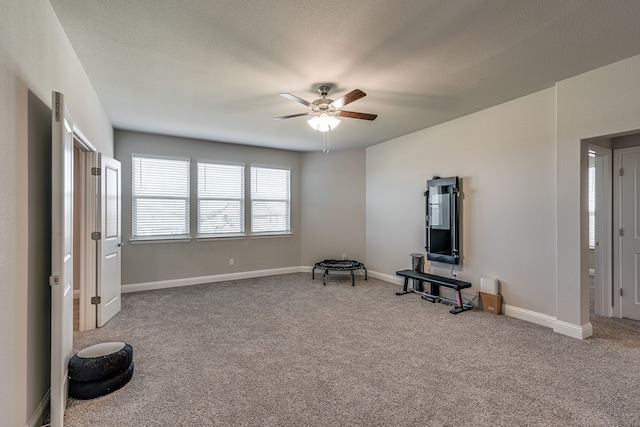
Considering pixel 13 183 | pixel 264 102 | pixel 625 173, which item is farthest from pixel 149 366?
pixel 625 173

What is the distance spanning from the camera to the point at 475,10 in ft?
6.89

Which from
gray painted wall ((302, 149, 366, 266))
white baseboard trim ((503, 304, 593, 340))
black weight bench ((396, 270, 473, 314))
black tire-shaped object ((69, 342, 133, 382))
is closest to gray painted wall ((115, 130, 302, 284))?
gray painted wall ((302, 149, 366, 266))

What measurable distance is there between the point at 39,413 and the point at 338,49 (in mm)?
3280

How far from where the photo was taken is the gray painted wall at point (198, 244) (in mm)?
5062

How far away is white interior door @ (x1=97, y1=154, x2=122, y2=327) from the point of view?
3576mm

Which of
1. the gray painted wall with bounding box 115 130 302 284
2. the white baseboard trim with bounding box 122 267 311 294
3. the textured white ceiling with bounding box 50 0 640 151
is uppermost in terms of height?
the textured white ceiling with bounding box 50 0 640 151

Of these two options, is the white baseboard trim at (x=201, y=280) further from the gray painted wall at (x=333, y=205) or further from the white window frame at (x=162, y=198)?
the white window frame at (x=162, y=198)

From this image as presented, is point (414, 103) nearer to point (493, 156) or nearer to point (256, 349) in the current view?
point (493, 156)

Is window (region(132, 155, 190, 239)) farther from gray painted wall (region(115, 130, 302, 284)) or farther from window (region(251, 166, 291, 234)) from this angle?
window (region(251, 166, 291, 234))

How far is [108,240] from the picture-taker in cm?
376

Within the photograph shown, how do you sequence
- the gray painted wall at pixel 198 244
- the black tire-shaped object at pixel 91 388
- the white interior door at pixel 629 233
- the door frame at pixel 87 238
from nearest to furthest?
the black tire-shaped object at pixel 91 388, the door frame at pixel 87 238, the white interior door at pixel 629 233, the gray painted wall at pixel 198 244

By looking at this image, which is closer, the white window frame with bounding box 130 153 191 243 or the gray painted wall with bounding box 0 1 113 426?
the gray painted wall with bounding box 0 1 113 426

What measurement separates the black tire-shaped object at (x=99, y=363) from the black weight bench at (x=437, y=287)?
3.62 m

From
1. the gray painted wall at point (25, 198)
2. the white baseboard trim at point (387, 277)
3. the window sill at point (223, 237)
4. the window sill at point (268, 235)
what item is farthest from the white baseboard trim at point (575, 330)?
the window sill at point (223, 237)
